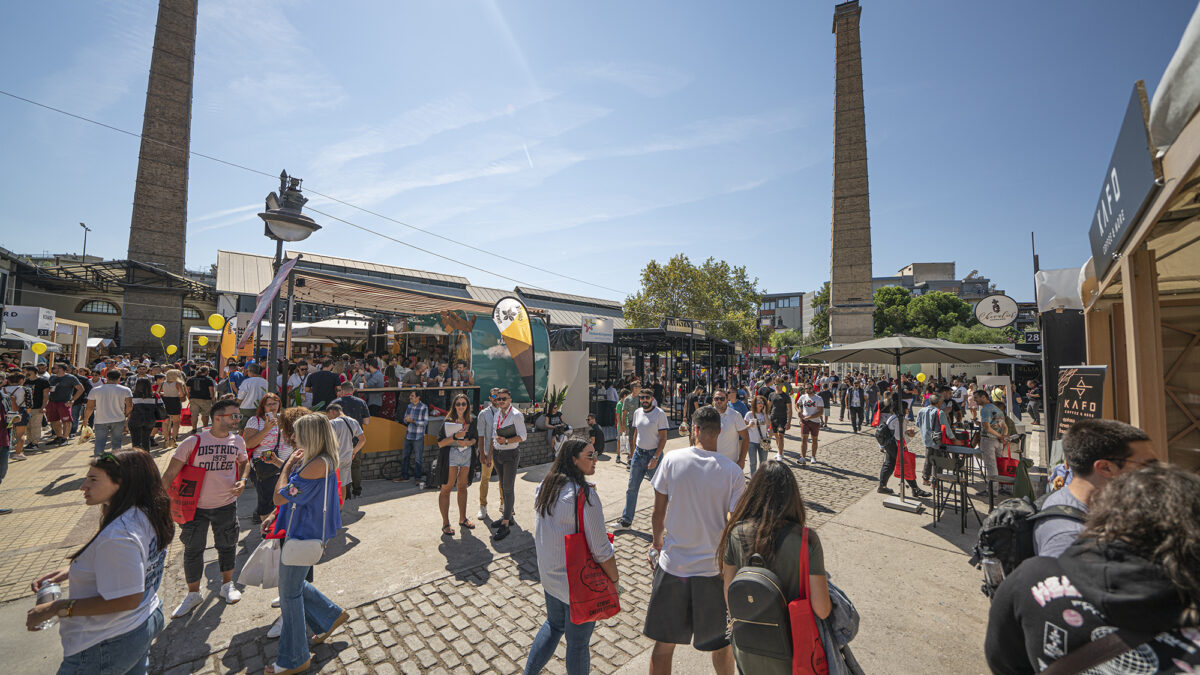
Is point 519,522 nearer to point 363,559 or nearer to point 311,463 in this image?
point 363,559

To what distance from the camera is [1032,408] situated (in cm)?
1781

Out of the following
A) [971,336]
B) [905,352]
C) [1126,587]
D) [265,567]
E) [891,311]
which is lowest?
[265,567]

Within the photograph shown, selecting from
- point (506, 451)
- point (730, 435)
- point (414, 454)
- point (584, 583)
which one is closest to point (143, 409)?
point (414, 454)

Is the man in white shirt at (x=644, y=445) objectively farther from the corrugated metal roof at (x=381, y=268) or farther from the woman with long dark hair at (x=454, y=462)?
the corrugated metal roof at (x=381, y=268)

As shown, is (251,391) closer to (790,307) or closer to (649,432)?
(649,432)

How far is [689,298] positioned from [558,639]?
3662cm

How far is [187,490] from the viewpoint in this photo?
389 cm

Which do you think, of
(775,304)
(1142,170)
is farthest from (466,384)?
(775,304)

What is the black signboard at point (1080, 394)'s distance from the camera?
4.01 m

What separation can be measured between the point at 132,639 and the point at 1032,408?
2482 cm

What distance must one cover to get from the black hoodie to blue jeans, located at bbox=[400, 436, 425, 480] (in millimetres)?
7836

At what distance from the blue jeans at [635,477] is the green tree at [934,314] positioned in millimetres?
45072

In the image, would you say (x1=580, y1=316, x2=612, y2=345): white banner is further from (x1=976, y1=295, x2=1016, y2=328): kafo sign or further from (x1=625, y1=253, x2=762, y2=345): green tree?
(x1=625, y1=253, x2=762, y2=345): green tree

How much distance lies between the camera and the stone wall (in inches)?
319
